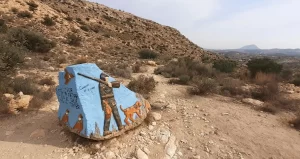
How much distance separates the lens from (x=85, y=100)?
149 inches

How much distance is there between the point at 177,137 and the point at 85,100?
180 centimetres

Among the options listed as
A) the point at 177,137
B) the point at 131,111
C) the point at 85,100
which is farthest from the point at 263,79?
the point at 85,100

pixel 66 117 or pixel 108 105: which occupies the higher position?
pixel 108 105

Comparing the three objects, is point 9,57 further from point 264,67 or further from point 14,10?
point 14,10

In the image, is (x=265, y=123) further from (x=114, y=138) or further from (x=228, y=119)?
(x=114, y=138)

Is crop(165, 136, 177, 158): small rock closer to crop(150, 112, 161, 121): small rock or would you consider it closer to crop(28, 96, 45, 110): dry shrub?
crop(150, 112, 161, 121): small rock

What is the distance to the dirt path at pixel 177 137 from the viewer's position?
148 inches

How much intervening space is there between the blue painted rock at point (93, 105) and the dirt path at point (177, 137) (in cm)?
28

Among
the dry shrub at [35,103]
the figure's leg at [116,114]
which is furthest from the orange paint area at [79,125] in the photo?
the dry shrub at [35,103]

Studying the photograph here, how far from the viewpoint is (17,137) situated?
4.20 metres

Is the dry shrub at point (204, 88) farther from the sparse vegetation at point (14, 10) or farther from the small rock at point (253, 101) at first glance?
the sparse vegetation at point (14, 10)

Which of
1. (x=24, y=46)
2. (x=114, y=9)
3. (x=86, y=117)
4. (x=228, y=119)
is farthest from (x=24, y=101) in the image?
(x=114, y=9)

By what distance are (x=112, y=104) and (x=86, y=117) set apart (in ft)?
1.73

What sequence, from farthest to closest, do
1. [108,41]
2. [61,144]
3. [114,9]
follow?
[114,9] < [108,41] < [61,144]
